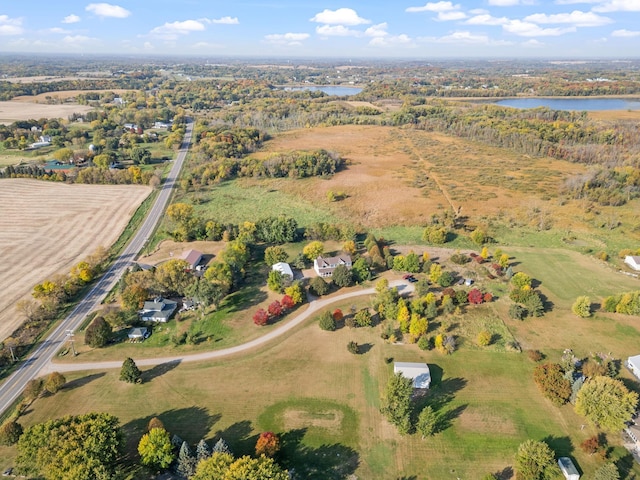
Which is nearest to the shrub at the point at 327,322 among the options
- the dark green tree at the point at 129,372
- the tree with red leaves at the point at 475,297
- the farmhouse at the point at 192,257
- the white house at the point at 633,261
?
the tree with red leaves at the point at 475,297

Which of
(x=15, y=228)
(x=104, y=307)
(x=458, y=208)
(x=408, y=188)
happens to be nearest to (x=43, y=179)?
(x=15, y=228)

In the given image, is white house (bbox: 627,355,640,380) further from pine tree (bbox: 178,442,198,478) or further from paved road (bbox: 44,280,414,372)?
pine tree (bbox: 178,442,198,478)

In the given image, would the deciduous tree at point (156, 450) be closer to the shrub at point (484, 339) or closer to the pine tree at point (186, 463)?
the pine tree at point (186, 463)

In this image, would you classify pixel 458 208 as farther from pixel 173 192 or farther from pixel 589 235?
pixel 173 192

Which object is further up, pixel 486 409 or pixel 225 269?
pixel 225 269

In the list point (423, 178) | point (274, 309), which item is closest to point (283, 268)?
point (274, 309)
